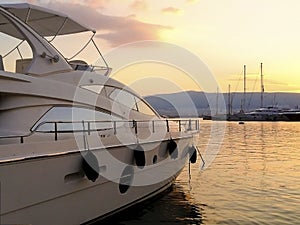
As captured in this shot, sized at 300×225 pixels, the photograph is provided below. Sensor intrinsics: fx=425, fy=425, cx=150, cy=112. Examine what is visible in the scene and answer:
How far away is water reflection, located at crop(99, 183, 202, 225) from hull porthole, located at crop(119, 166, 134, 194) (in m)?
0.63

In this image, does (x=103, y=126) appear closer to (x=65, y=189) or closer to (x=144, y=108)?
(x=65, y=189)

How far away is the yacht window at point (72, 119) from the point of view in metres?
8.28

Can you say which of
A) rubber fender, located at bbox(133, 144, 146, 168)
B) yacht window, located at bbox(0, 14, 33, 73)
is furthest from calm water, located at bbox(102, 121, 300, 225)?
yacht window, located at bbox(0, 14, 33, 73)

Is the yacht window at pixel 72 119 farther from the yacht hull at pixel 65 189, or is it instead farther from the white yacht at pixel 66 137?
the yacht hull at pixel 65 189

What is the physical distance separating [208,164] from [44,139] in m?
12.7

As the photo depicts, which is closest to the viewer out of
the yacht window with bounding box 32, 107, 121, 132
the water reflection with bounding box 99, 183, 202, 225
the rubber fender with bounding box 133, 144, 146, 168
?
the yacht window with bounding box 32, 107, 121, 132

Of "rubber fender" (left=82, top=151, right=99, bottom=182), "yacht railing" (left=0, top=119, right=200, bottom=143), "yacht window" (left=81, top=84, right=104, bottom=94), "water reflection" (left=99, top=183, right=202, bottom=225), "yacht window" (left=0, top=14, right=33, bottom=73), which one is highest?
"yacht window" (left=0, top=14, right=33, bottom=73)

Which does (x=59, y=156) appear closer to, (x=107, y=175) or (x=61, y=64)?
(x=107, y=175)

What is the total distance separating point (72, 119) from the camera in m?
8.89

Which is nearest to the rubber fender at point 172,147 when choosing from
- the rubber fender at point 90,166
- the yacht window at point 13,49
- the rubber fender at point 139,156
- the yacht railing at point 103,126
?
the yacht railing at point 103,126

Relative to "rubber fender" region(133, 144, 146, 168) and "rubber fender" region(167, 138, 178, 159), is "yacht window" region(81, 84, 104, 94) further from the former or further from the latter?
"rubber fender" region(167, 138, 178, 159)

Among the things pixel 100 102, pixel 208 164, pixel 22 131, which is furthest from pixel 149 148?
pixel 208 164

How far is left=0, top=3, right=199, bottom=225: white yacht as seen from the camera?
653 centimetres

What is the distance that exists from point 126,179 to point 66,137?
185 centimetres
